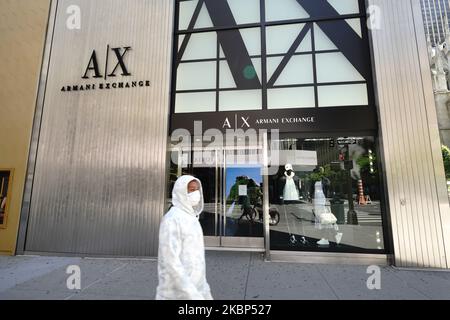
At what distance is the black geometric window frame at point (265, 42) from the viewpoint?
22.5 feet

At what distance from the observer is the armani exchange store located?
6.62 m

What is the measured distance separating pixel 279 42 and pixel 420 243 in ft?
19.2

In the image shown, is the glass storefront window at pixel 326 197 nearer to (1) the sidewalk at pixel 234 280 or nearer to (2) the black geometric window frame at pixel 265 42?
(1) the sidewalk at pixel 234 280

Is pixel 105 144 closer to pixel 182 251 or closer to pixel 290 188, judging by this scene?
pixel 290 188

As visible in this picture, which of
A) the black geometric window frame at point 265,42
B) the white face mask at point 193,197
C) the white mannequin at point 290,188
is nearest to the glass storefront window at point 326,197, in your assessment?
the white mannequin at point 290,188

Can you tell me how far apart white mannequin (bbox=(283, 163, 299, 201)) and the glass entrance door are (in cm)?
108

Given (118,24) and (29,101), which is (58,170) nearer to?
(29,101)

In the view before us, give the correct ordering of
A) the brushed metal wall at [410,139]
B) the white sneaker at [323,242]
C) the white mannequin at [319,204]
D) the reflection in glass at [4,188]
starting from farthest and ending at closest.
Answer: the reflection in glass at [4,188] < the white mannequin at [319,204] < the white sneaker at [323,242] < the brushed metal wall at [410,139]

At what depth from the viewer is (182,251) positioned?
8.17 ft

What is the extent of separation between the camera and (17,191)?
23.9 feet

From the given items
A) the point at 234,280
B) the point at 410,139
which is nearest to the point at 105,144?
the point at 234,280

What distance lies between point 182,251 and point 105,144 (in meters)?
5.68

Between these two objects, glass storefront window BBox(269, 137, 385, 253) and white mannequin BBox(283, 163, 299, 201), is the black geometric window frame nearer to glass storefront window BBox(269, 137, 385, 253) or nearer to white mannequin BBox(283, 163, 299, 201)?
glass storefront window BBox(269, 137, 385, 253)

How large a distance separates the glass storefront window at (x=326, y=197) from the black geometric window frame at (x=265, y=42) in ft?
3.95
